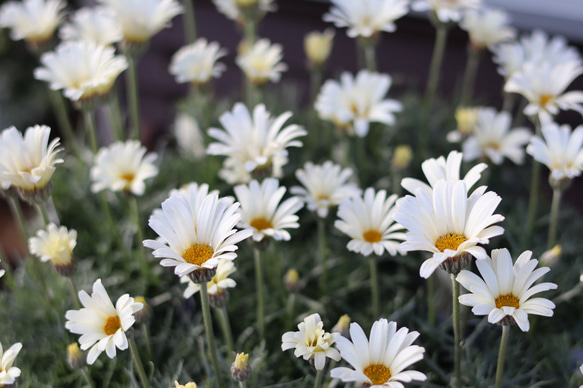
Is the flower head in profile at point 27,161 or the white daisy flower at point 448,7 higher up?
the white daisy flower at point 448,7

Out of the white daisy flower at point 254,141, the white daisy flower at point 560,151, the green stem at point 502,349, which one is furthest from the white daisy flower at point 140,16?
the green stem at point 502,349

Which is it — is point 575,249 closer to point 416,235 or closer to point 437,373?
point 437,373

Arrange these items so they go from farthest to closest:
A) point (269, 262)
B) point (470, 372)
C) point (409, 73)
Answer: point (409, 73) → point (269, 262) → point (470, 372)

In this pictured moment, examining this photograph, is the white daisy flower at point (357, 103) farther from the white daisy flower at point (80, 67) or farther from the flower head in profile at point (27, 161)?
the flower head in profile at point (27, 161)

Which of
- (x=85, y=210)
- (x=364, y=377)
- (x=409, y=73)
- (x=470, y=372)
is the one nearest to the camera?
(x=364, y=377)

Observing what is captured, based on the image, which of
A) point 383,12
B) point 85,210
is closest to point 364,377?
point 383,12

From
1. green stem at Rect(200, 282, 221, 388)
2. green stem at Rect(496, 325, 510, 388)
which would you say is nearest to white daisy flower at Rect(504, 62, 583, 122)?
green stem at Rect(496, 325, 510, 388)
